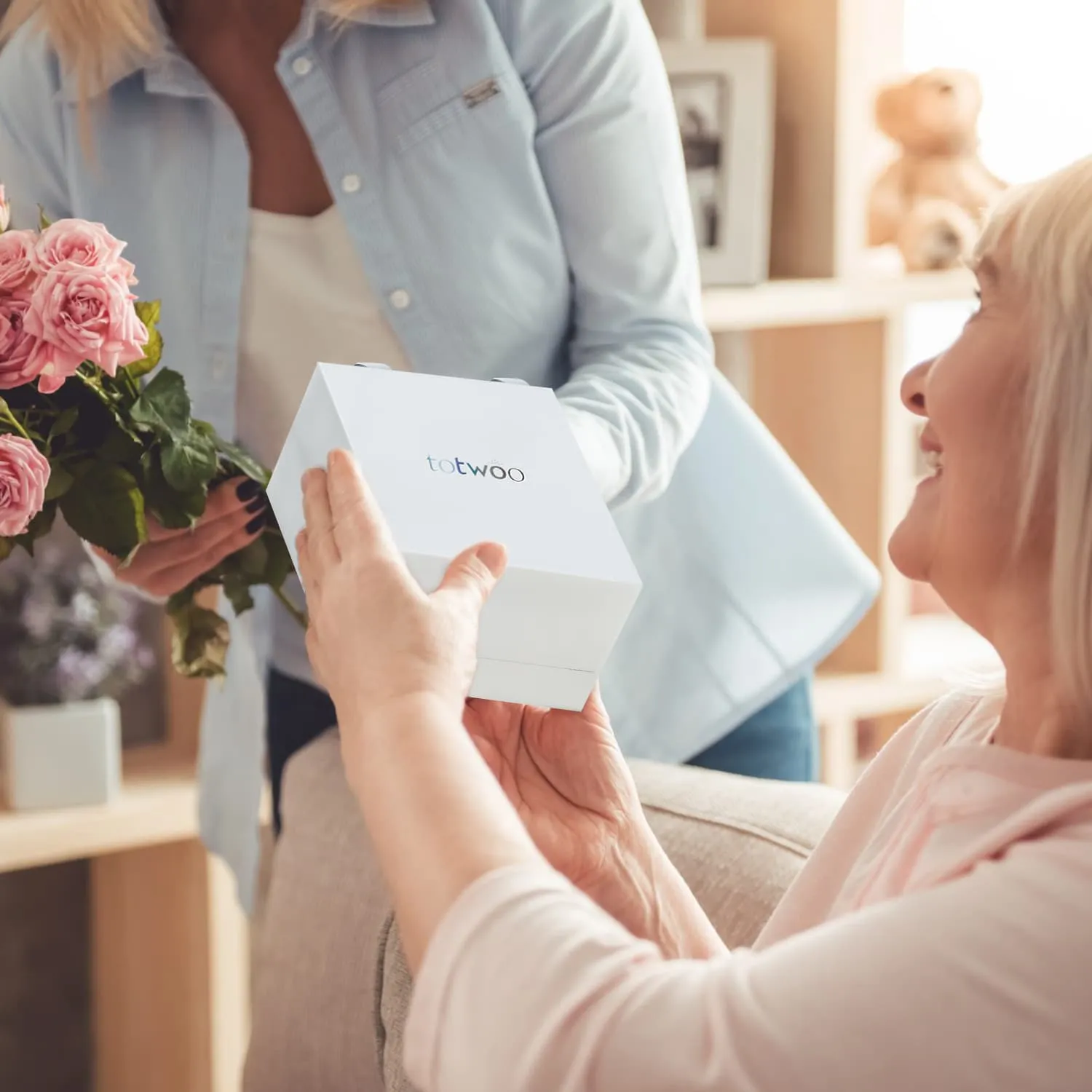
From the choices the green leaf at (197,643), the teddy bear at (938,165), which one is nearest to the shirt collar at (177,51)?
the green leaf at (197,643)

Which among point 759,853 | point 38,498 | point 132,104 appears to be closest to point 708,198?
point 132,104

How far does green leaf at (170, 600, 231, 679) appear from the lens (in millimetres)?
1361

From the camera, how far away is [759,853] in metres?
1.20

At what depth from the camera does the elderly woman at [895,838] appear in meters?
0.64

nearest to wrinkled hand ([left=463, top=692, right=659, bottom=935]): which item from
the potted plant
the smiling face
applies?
the smiling face

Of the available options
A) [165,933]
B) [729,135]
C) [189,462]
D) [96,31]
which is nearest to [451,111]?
[96,31]

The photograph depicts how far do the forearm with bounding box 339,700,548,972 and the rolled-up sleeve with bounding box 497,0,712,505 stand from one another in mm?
588

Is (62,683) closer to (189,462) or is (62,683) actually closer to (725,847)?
(189,462)

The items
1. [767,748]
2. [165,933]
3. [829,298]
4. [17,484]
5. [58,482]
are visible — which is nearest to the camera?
[17,484]

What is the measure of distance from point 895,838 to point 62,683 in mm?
1171

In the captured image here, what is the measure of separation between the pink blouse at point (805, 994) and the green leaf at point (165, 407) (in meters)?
0.58

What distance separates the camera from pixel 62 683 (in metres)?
1.80

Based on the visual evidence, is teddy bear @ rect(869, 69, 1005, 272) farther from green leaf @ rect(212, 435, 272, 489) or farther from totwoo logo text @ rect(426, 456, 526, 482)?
totwoo logo text @ rect(426, 456, 526, 482)

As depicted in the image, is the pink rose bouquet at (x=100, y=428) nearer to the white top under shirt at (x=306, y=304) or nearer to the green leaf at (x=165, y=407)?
the green leaf at (x=165, y=407)
